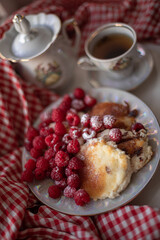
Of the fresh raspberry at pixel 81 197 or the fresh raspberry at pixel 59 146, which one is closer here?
the fresh raspberry at pixel 81 197

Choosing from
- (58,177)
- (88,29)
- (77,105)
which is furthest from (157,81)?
(58,177)

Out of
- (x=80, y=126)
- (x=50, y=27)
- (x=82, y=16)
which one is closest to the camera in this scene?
(x=80, y=126)

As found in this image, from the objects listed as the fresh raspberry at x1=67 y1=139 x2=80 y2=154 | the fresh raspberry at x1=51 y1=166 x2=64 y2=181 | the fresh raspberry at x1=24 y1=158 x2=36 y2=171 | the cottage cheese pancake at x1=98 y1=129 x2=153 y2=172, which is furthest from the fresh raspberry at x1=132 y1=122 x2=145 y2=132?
the fresh raspberry at x1=24 y1=158 x2=36 y2=171

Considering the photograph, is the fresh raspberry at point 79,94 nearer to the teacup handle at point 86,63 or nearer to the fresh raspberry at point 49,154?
the teacup handle at point 86,63

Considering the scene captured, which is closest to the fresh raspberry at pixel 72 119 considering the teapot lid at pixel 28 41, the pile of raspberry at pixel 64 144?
the pile of raspberry at pixel 64 144

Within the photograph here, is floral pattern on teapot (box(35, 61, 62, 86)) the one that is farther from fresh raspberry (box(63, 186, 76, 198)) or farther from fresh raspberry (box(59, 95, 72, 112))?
fresh raspberry (box(63, 186, 76, 198))

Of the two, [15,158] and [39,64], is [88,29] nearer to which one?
[39,64]
